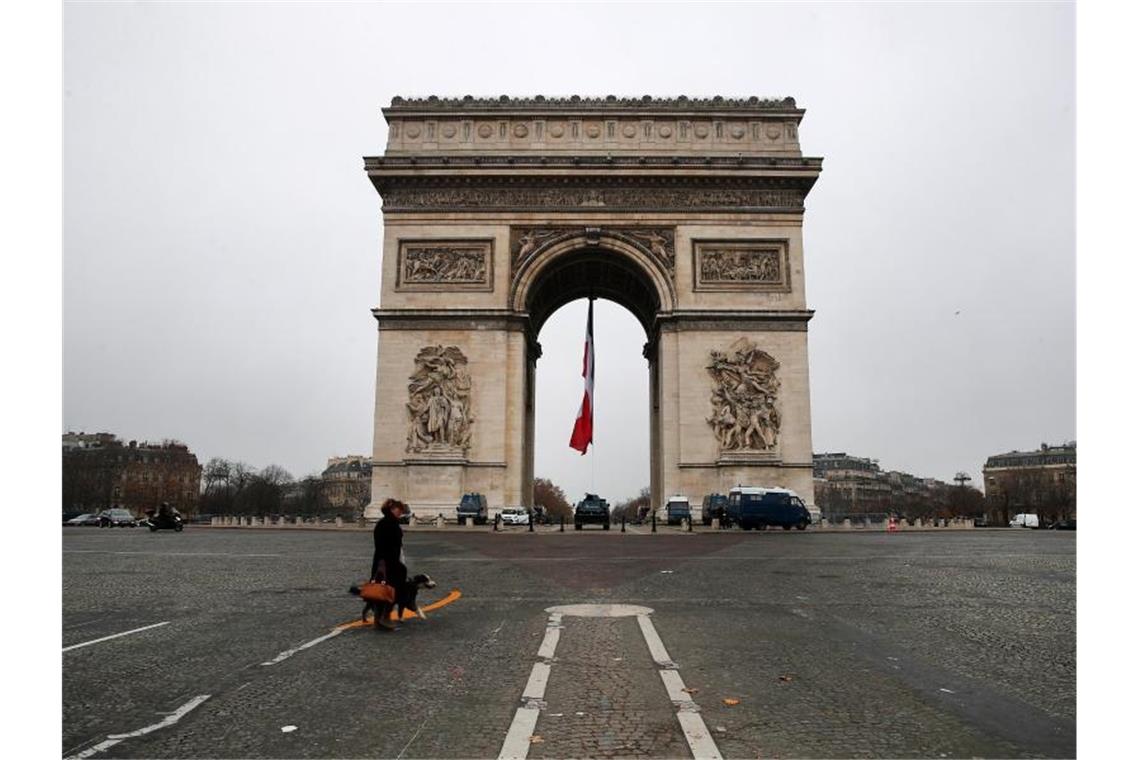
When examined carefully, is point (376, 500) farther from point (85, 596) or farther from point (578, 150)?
point (85, 596)

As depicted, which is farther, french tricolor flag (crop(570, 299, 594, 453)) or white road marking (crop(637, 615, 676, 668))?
french tricolor flag (crop(570, 299, 594, 453))

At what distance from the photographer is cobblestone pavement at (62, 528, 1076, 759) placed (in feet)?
13.5

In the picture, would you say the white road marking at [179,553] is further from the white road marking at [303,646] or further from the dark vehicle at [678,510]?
the dark vehicle at [678,510]

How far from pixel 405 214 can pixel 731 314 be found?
14.4 m

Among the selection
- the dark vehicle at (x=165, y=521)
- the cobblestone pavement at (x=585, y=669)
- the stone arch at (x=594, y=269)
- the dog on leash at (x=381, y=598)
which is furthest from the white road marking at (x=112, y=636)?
the dark vehicle at (x=165, y=521)

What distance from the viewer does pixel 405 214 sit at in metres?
35.8

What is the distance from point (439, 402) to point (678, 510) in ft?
34.3

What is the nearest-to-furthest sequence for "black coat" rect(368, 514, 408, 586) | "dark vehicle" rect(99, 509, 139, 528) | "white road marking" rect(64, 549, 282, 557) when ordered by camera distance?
"black coat" rect(368, 514, 408, 586)
"white road marking" rect(64, 549, 282, 557)
"dark vehicle" rect(99, 509, 139, 528)

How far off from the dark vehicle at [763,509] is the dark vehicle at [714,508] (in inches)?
13.3

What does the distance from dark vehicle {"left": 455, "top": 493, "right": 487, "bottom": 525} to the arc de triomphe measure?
30.7 inches

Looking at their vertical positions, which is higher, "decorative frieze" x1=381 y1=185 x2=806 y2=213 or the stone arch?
"decorative frieze" x1=381 y1=185 x2=806 y2=213

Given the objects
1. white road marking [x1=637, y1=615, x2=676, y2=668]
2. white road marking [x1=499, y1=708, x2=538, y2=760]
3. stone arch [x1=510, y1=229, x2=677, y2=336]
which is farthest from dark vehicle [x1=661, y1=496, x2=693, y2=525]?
white road marking [x1=499, y1=708, x2=538, y2=760]

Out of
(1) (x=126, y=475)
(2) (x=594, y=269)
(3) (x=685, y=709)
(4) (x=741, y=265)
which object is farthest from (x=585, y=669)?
(1) (x=126, y=475)

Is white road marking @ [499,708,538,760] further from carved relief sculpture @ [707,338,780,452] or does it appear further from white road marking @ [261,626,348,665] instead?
carved relief sculpture @ [707,338,780,452]
